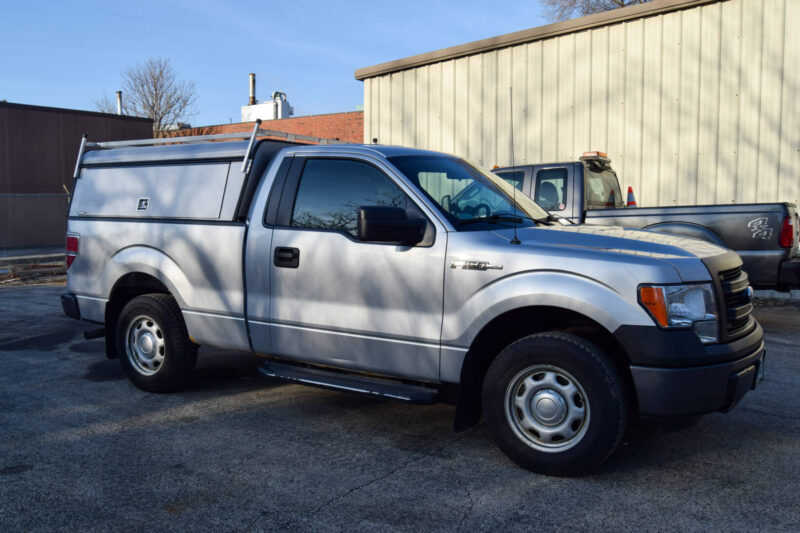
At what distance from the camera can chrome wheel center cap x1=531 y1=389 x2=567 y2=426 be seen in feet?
12.4

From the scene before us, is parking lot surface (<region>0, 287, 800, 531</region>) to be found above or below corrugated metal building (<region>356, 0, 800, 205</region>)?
below

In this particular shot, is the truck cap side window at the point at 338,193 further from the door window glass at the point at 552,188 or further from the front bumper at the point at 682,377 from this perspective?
the door window glass at the point at 552,188

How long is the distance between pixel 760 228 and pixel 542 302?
16.3ft

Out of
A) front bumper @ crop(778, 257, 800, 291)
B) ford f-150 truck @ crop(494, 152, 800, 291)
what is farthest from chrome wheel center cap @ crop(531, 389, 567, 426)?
front bumper @ crop(778, 257, 800, 291)

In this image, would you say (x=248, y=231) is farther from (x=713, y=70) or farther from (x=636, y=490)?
(x=713, y=70)

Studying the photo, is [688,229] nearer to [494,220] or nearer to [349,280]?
[494,220]

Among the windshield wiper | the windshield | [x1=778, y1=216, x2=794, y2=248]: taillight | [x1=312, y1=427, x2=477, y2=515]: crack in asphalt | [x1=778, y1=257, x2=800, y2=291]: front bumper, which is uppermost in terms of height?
the windshield

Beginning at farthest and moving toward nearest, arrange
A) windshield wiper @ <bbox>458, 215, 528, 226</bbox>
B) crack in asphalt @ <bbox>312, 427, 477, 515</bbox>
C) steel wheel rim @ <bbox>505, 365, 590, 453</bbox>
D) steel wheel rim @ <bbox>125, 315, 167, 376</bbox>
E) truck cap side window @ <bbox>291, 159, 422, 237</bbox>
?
steel wheel rim @ <bbox>125, 315, 167, 376</bbox> < truck cap side window @ <bbox>291, 159, 422, 237</bbox> < windshield wiper @ <bbox>458, 215, 528, 226</bbox> < steel wheel rim @ <bbox>505, 365, 590, 453</bbox> < crack in asphalt @ <bbox>312, 427, 477, 515</bbox>

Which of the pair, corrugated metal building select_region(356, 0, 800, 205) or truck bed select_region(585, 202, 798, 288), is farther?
corrugated metal building select_region(356, 0, 800, 205)

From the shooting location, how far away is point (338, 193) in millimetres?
4742

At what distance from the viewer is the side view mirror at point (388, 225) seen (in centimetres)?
404

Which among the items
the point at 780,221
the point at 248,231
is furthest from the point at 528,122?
the point at 248,231

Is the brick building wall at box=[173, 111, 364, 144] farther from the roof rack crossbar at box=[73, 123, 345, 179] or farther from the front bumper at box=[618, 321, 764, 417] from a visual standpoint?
the front bumper at box=[618, 321, 764, 417]

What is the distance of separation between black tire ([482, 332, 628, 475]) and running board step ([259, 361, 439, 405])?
0.42m
